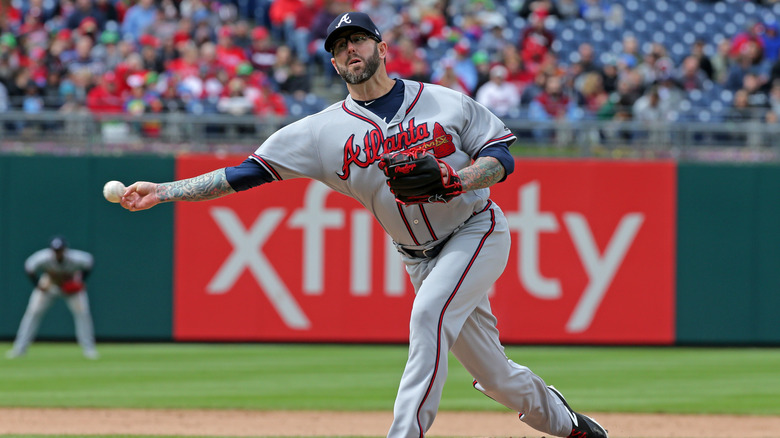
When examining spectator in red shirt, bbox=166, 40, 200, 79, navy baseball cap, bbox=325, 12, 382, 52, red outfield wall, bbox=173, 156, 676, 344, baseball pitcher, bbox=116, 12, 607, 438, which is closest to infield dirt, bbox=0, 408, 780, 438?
baseball pitcher, bbox=116, 12, 607, 438

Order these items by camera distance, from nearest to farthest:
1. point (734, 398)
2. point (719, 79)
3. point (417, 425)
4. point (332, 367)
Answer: point (417, 425) → point (734, 398) → point (332, 367) → point (719, 79)

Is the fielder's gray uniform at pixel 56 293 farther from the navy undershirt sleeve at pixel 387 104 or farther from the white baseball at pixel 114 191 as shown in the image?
the navy undershirt sleeve at pixel 387 104

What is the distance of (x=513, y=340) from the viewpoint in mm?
13758

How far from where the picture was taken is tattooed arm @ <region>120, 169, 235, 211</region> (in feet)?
15.7

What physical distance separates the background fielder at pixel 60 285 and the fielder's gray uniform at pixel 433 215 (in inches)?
317

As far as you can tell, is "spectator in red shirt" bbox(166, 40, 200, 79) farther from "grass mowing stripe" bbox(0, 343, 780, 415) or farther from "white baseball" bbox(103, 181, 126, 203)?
"white baseball" bbox(103, 181, 126, 203)

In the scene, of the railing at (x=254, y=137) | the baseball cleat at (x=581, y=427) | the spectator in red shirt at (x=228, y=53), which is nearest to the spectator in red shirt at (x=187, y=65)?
the spectator in red shirt at (x=228, y=53)

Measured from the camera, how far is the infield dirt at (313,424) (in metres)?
7.48

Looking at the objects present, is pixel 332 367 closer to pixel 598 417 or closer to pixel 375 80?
pixel 598 417

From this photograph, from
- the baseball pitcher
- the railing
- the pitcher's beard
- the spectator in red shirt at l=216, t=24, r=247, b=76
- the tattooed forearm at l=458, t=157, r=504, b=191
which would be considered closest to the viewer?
the tattooed forearm at l=458, t=157, r=504, b=191

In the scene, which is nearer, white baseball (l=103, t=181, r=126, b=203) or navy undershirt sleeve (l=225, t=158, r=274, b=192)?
white baseball (l=103, t=181, r=126, b=203)

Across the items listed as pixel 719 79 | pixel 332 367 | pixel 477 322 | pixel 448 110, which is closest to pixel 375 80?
pixel 448 110

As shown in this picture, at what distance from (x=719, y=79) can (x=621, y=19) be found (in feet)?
7.47

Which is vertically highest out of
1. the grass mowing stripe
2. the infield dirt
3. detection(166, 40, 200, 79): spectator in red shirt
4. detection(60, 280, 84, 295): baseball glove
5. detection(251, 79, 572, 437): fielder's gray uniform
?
detection(166, 40, 200, 79): spectator in red shirt
